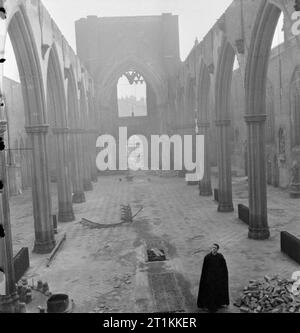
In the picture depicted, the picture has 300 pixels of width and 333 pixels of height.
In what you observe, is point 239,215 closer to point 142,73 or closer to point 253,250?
point 253,250

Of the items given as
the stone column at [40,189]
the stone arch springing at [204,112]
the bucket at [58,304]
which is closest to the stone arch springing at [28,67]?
the stone column at [40,189]

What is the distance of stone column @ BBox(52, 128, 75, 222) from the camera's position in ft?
54.9

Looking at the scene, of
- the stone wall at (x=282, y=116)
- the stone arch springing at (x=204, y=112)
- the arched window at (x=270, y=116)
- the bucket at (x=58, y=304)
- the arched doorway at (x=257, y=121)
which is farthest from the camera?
A: the arched window at (x=270, y=116)

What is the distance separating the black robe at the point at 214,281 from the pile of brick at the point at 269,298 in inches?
19.1

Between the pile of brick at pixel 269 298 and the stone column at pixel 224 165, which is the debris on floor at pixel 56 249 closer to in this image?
the pile of brick at pixel 269 298

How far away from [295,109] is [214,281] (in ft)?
48.2

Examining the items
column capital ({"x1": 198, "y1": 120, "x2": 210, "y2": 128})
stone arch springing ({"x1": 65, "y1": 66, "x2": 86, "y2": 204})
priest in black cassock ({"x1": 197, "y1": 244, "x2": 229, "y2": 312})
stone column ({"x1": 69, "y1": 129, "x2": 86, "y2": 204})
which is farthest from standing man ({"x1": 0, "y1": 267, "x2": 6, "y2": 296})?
column capital ({"x1": 198, "y1": 120, "x2": 210, "y2": 128})

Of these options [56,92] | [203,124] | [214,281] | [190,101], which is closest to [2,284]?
[214,281]

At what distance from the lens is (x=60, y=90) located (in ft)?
54.3

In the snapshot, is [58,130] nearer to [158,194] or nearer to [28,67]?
[28,67]

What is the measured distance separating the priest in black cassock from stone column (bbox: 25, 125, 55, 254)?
624 centimetres

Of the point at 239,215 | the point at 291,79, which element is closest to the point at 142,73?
the point at 291,79

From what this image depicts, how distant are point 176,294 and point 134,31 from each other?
28995 millimetres

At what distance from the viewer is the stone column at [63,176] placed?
16.7 m
